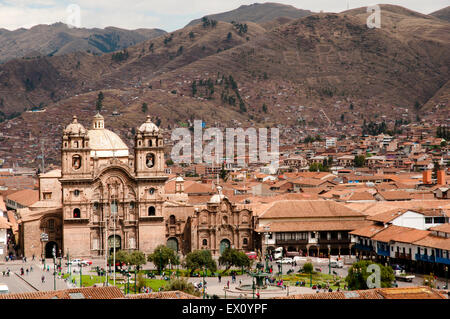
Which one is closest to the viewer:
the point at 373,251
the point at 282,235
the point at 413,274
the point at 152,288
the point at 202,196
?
the point at 152,288

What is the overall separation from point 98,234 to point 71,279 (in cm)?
1999

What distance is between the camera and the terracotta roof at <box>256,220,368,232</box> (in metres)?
97.4

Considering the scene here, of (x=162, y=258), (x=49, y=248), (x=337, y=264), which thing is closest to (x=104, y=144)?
(x=49, y=248)

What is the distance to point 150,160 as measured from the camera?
9856cm

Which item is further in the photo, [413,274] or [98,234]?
[98,234]

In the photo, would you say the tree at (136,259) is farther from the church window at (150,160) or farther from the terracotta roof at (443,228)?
the terracotta roof at (443,228)

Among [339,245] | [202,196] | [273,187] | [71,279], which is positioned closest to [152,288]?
[71,279]

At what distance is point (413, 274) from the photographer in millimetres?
81750

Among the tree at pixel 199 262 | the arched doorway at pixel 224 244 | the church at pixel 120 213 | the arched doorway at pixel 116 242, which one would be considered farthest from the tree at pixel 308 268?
the arched doorway at pixel 116 242

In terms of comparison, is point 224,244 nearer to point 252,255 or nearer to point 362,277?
point 252,255

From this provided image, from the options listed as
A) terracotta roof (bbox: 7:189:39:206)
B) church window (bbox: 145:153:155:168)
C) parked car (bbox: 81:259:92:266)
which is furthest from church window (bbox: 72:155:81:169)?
terracotta roof (bbox: 7:189:39:206)

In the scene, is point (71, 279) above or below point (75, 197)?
below

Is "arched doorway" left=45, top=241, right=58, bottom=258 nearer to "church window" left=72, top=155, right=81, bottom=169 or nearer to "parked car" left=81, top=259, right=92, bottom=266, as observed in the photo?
"parked car" left=81, top=259, right=92, bottom=266
